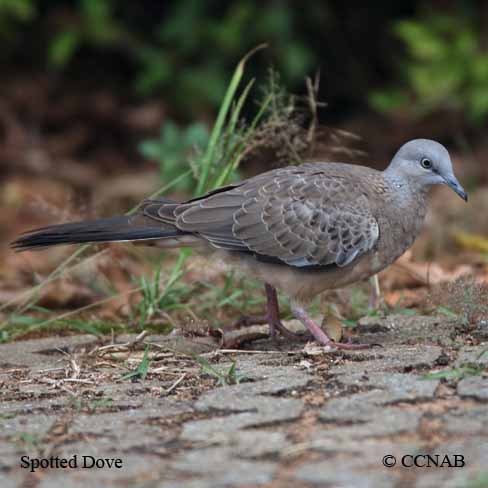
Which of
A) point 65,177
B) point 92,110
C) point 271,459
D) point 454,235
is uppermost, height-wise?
point 92,110

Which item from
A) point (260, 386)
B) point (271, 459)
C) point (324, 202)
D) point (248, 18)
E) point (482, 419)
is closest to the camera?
point (271, 459)

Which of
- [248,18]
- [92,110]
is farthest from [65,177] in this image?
[248,18]

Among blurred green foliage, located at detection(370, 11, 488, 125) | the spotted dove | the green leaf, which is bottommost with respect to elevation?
the spotted dove

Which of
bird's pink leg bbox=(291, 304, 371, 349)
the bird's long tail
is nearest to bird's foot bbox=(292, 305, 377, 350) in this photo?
bird's pink leg bbox=(291, 304, 371, 349)

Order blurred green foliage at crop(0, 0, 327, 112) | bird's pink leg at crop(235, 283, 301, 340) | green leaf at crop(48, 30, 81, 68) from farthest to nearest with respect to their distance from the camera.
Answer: green leaf at crop(48, 30, 81, 68) → blurred green foliage at crop(0, 0, 327, 112) → bird's pink leg at crop(235, 283, 301, 340)

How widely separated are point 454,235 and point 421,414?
4002 millimetres

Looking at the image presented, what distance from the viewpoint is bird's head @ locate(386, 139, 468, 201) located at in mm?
4984

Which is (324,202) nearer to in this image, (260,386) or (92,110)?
→ (260,386)

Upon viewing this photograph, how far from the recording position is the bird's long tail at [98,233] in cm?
491

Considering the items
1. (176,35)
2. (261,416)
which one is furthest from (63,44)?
(261,416)

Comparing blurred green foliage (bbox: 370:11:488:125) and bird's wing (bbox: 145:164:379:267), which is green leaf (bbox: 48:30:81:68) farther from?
bird's wing (bbox: 145:164:379:267)

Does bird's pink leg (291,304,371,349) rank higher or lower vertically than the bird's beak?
lower

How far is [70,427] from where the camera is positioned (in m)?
3.58

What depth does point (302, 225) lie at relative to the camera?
195 inches
